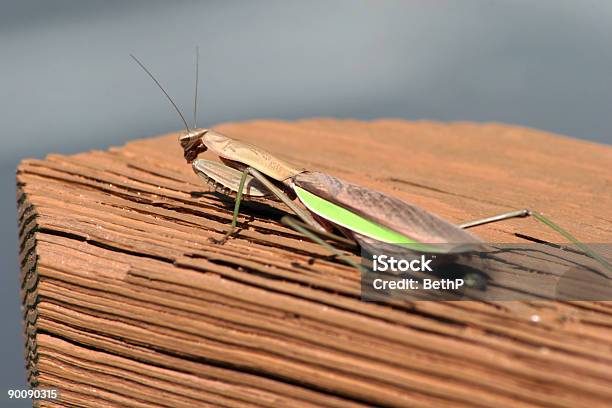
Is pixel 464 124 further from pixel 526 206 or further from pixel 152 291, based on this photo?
pixel 152 291

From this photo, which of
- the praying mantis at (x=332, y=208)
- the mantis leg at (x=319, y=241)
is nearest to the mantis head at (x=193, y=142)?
the praying mantis at (x=332, y=208)

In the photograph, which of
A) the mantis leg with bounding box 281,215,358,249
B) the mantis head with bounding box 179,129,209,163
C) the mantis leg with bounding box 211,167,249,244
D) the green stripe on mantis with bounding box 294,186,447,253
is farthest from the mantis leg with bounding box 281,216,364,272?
the mantis head with bounding box 179,129,209,163

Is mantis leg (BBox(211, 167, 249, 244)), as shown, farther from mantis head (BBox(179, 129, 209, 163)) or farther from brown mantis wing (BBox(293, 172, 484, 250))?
mantis head (BBox(179, 129, 209, 163))

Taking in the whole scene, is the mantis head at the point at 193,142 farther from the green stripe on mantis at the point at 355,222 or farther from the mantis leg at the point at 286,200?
the green stripe on mantis at the point at 355,222

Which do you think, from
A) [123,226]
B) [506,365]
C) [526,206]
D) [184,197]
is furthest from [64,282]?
[526,206]

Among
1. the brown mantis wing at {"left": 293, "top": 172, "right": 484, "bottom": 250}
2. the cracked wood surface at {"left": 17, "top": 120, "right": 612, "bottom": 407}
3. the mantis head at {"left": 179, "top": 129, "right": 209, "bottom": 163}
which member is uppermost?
the mantis head at {"left": 179, "top": 129, "right": 209, "bottom": 163}

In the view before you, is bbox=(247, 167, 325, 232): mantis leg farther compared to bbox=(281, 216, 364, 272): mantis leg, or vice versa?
bbox=(247, 167, 325, 232): mantis leg
